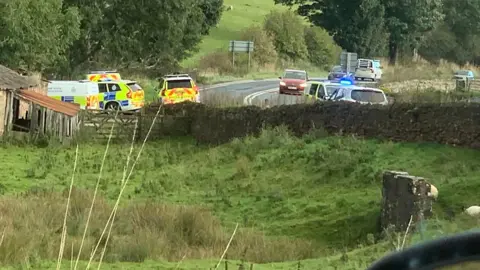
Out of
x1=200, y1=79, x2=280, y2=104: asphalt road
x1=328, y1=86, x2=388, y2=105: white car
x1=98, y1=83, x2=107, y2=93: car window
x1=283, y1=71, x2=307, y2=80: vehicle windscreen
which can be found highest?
x1=328, y1=86, x2=388, y2=105: white car

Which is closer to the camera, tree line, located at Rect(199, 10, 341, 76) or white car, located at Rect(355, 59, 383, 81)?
white car, located at Rect(355, 59, 383, 81)

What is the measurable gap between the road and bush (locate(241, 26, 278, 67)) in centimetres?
1386

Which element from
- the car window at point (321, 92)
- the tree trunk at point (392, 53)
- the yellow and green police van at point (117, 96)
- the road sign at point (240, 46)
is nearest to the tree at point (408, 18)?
the tree trunk at point (392, 53)

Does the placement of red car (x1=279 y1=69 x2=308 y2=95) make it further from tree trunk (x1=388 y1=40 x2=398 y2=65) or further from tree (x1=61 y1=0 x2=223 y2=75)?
tree trunk (x1=388 y1=40 x2=398 y2=65)

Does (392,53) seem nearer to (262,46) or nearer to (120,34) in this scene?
(262,46)

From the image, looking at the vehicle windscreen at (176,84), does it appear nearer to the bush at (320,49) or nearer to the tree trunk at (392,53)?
the tree trunk at (392,53)

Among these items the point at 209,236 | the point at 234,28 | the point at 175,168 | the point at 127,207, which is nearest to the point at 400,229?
the point at 209,236

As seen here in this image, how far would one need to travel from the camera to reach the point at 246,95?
4691cm

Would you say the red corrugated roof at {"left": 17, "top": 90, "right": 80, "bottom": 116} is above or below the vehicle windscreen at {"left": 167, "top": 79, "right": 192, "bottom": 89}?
below

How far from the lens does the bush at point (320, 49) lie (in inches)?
3433

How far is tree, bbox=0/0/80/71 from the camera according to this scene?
38719 mm

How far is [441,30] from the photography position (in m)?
84.9

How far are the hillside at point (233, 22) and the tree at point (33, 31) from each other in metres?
28.1

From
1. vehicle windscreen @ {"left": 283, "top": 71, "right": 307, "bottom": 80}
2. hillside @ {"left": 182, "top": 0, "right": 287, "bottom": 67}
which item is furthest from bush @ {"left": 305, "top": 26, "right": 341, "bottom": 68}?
vehicle windscreen @ {"left": 283, "top": 71, "right": 307, "bottom": 80}
